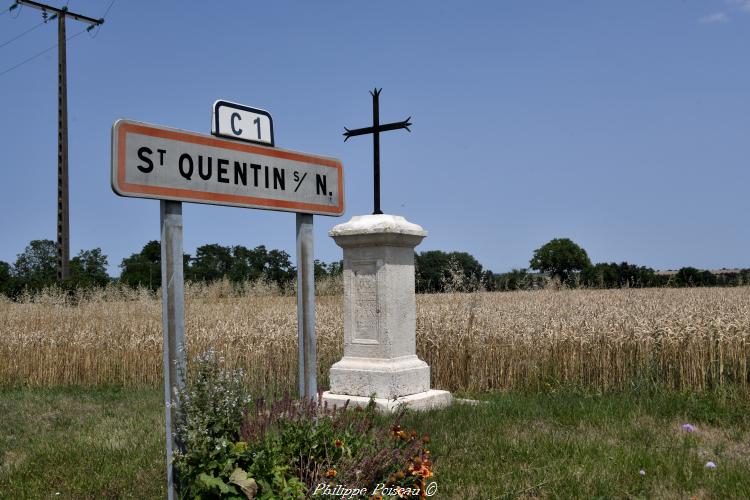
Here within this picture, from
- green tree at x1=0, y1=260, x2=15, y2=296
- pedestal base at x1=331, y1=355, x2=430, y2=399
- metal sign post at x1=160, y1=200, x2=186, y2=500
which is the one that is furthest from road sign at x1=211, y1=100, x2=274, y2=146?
green tree at x1=0, y1=260, x2=15, y2=296

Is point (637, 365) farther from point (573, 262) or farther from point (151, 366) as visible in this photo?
point (573, 262)

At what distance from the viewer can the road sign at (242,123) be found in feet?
13.7

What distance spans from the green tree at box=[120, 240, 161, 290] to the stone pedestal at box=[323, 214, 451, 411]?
84.6 ft

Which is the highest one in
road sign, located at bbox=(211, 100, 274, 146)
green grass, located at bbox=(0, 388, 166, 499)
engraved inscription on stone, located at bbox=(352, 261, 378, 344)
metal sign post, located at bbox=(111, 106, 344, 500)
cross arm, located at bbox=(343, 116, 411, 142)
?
cross arm, located at bbox=(343, 116, 411, 142)

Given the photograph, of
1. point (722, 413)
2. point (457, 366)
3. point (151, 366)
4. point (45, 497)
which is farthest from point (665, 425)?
point (151, 366)

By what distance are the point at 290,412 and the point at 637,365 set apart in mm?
5857

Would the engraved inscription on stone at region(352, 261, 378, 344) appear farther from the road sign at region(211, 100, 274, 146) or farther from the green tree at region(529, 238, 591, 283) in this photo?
the green tree at region(529, 238, 591, 283)

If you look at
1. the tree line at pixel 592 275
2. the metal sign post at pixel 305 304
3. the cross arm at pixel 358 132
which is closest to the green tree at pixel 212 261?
the tree line at pixel 592 275

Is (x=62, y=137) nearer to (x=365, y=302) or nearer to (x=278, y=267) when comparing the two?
(x=278, y=267)

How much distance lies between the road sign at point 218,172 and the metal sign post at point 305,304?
0.55 feet

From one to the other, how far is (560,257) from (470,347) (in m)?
81.3

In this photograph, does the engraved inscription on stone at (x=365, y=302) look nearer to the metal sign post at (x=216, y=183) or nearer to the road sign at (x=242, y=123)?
the metal sign post at (x=216, y=183)

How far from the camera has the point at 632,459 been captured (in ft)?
18.0

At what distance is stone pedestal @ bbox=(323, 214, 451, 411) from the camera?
7.79 meters
